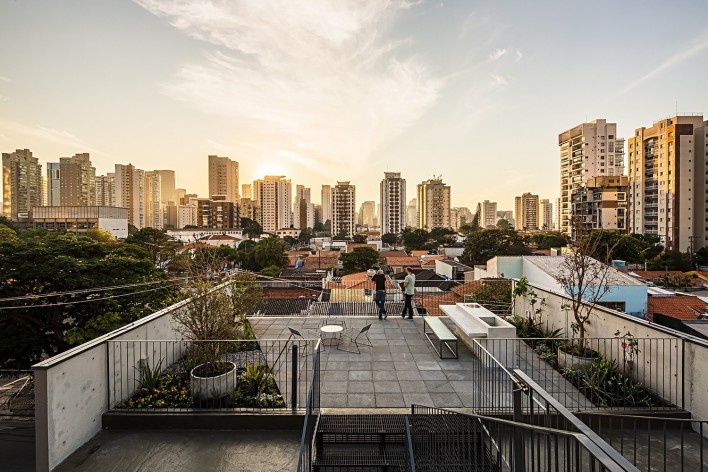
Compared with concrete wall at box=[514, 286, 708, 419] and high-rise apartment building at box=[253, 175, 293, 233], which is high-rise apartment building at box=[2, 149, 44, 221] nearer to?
high-rise apartment building at box=[253, 175, 293, 233]

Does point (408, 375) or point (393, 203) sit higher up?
point (393, 203)

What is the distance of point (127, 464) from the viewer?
4.66 metres

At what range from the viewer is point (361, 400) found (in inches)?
233

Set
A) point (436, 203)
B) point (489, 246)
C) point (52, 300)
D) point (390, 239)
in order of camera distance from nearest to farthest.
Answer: point (52, 300) → point (489, 246) → point (390, 239) → point (436, 203)

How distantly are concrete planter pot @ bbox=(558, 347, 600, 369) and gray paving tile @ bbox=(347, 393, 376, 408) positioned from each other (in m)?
3.98

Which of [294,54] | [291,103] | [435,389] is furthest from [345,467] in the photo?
[291,103]

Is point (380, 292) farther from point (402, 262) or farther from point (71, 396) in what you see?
point (402, 262)

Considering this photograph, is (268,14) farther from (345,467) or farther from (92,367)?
(345,467)

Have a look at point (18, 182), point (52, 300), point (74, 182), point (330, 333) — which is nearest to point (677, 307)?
point (330, 333)

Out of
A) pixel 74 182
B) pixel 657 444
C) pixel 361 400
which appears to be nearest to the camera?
pixel 657 444

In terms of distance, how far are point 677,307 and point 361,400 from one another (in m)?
23.1

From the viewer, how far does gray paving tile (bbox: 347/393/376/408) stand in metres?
5.75

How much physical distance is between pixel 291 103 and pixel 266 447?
1932 centimetres

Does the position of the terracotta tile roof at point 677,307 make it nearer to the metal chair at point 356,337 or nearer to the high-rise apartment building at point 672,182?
the metal chair at point 356,337
